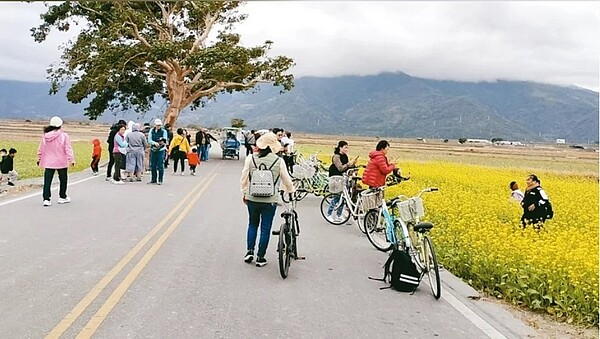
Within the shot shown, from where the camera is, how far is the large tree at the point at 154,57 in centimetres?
3058

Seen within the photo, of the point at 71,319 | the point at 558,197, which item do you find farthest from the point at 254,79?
the point at 71,319

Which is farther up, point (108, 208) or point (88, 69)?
point (88, 69)

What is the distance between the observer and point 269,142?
7.61 meters

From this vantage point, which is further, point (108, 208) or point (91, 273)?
point (108, 208)

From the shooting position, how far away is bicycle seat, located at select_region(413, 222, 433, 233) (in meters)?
6.96

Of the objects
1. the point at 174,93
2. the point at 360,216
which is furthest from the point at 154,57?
the point at 360,216

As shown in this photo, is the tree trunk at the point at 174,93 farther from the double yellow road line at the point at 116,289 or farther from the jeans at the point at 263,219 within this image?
the jeans at the point at 263,219

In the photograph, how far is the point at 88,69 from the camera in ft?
103

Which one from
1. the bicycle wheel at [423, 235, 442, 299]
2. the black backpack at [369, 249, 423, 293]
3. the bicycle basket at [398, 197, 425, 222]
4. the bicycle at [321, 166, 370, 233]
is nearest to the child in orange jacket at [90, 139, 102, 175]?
the bicycle at [321, 166, 370, 233]

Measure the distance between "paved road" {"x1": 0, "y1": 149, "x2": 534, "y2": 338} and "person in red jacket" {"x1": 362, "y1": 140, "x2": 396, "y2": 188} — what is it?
3.33 feet

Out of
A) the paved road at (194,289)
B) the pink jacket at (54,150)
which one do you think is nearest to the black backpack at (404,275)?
the paved road at (194,289)

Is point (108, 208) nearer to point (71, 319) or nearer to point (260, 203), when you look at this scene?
point (260, 203)

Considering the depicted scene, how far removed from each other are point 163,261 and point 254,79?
28586mm

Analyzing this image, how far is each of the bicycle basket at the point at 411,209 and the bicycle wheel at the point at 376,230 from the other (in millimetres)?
1922
